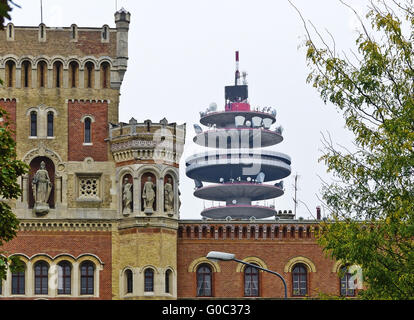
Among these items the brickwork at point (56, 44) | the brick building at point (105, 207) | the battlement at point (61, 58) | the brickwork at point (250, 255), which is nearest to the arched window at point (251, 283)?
the brick building at point (105, 207)

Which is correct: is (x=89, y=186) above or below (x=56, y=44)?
below

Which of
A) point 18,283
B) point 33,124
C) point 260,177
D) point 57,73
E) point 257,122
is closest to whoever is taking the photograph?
point 18,283

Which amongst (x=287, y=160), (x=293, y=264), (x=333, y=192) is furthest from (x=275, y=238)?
(x=287, y=160)

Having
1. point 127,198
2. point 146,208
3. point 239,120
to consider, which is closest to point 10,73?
point 127,198

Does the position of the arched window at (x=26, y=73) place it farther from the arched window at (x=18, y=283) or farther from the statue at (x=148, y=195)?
the arched window at (x=18, y=283)

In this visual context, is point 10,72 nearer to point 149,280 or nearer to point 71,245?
point 71,245

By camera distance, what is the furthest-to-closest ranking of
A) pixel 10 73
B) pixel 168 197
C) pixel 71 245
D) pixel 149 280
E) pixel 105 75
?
1. pixel 105 75
2. pixel 10 73
3. pixel 168 197
4. pixel 71 245
5. pixel 149 280

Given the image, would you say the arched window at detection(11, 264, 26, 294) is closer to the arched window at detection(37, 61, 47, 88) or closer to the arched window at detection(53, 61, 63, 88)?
the arched window at detection(37, 61, 47, 88)

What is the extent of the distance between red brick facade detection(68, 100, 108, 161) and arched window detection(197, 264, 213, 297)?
821 centimetres

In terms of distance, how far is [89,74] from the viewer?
5894 centimetres

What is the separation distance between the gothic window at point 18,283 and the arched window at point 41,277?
77 cm

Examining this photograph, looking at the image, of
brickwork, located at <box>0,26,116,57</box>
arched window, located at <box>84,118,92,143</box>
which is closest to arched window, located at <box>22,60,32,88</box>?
brickwork, located at <box>0,26,116,57</box>

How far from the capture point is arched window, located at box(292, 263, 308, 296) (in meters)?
58.2

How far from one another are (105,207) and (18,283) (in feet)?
20.5
